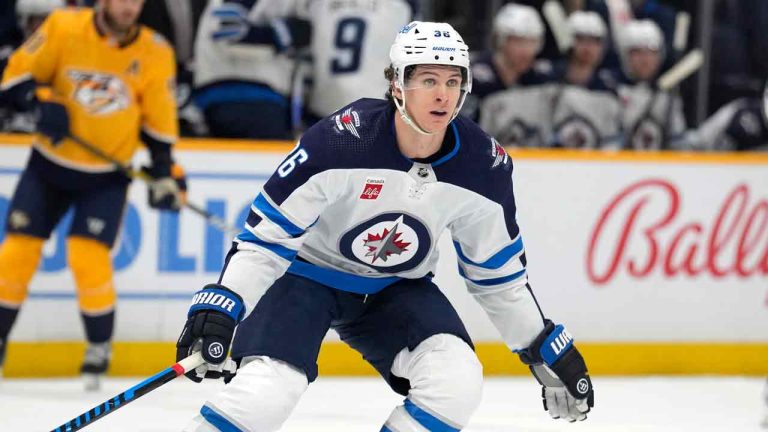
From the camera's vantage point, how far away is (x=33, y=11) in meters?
5.38

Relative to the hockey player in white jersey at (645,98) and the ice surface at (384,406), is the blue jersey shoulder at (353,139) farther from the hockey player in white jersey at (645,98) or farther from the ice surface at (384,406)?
the hockey player in white jersey at (645,98)

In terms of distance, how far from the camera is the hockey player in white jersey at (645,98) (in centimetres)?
627

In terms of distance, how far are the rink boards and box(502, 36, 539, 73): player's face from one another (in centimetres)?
60

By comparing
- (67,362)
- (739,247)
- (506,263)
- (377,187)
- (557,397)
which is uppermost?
A: (377,187)

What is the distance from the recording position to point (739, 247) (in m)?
5.68

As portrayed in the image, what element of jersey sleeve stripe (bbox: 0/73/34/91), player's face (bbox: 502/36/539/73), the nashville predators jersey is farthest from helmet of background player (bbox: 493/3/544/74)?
jersey sleeve stripe (bbox: 0/73/34/91)

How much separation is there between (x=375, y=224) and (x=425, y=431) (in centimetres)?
47

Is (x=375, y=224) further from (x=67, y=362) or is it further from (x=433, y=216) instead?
(x=67, y=362)

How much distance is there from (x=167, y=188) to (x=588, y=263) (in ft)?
5.89

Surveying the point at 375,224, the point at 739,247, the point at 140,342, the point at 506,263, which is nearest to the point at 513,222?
the point at 506,263

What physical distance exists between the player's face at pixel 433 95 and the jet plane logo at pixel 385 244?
24 cm

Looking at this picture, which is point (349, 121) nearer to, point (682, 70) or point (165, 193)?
point (165, 193)

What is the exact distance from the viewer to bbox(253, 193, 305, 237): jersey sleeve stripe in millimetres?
2832

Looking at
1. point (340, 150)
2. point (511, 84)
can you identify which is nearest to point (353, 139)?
point (340, 150)
